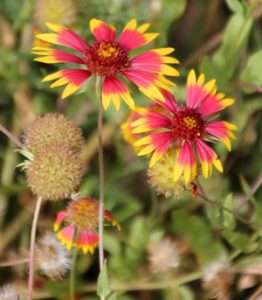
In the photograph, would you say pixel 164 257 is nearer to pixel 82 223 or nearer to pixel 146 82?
pixel 82 223

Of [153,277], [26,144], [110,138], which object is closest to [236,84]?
[110,138]

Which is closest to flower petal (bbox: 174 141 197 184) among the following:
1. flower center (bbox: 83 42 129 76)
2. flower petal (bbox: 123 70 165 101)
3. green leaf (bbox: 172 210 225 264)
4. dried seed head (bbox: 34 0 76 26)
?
flower petal (bbox: 123 70 165 101)

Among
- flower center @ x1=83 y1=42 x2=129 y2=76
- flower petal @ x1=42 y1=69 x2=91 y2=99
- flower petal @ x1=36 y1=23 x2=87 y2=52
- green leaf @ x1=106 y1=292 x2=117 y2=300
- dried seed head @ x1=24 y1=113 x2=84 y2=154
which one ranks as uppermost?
flower petal @ x1=36 y1=23 x2=87 y2=52

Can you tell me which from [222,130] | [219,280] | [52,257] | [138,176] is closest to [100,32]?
[222,130]

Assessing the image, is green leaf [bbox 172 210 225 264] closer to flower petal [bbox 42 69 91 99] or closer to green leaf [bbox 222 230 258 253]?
green leaf [bbox 222 230 258 253]

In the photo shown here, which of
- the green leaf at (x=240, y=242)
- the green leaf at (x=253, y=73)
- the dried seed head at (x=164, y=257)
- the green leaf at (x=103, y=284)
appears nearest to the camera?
the green leaf at (x=103, y=284)

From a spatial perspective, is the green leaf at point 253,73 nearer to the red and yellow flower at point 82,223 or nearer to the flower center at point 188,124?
the flower center at point 188,124

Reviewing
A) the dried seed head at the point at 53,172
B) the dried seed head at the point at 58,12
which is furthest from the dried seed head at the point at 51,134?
the dried seed head at the point at 58,12

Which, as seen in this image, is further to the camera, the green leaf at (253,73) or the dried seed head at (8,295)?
the green leaf at (253,73)
